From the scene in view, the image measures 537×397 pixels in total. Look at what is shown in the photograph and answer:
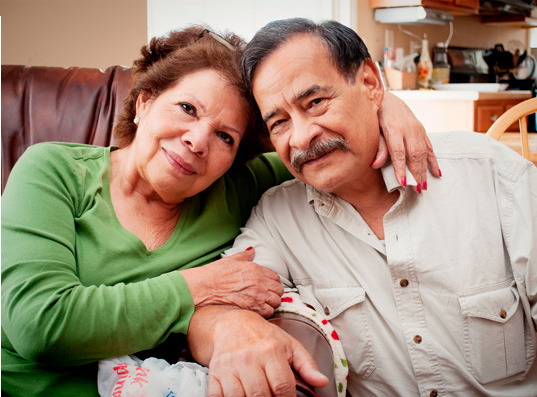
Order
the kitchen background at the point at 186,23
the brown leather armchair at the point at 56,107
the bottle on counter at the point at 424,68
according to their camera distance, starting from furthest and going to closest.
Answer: the bottle on counter at the point at 424,68 → the kitchen background at the point at 186,23 → the brown leather armchair at the point at 56,107

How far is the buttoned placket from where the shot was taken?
4.12 ft

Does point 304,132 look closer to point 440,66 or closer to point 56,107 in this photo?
point 56,107

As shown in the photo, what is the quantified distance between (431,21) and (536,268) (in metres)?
3.45

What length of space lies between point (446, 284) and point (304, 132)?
19.0 inches

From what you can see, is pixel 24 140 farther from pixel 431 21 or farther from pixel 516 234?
pixel 431 21

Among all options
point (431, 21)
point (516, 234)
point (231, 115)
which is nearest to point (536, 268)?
point (516, 234)

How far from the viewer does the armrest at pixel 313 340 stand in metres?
1.13

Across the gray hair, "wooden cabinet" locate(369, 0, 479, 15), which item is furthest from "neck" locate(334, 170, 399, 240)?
"wooden cabinet" locate(369, 0, 479, 15)

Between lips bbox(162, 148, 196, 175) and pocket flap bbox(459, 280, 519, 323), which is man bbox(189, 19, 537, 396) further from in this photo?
lips bbox(162, 148, 196, 175)

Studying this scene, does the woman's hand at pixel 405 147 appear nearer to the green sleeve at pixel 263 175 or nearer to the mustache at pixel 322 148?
the mustache at pixel 322 148

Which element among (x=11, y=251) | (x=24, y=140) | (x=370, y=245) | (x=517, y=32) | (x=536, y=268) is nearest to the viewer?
(x=11, y=251)

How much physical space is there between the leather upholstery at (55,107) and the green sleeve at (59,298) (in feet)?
2.13

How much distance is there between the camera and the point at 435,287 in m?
1.27

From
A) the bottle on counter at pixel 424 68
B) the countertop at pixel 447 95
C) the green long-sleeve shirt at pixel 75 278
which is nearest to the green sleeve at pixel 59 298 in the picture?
the green long-sleeve shirt at pixel 75 278
